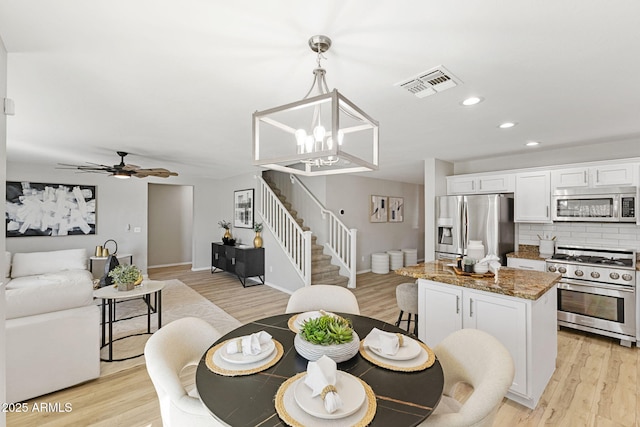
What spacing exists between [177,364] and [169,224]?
729 cm

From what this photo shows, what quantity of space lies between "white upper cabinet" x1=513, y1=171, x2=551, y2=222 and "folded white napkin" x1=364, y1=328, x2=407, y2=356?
3.50 m

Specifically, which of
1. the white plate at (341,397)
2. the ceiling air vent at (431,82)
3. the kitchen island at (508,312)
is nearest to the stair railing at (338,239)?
the kitchen island at (508,312)

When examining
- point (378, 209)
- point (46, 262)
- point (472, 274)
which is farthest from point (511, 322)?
point (46, 262)

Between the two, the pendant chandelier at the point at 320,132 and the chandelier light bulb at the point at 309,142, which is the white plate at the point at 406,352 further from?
the chandelier light bulb at the point at 309,142

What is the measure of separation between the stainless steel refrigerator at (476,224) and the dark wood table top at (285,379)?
3.30 m

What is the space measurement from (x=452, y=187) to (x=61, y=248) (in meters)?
7.21

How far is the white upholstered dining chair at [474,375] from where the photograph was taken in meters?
1.05

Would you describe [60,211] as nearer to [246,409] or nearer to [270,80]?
[270,80]

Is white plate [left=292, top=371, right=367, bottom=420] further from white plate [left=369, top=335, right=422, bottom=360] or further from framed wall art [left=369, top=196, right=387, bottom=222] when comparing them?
framed wall art [left=369, top=196, right=387, bottom=222]

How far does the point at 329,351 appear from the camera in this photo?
136 centimetres

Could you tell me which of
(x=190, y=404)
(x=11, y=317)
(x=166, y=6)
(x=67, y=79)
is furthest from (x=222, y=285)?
(x=166, y=6)

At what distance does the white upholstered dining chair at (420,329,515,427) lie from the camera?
1.05 meters

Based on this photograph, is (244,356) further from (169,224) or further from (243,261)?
(169,224)

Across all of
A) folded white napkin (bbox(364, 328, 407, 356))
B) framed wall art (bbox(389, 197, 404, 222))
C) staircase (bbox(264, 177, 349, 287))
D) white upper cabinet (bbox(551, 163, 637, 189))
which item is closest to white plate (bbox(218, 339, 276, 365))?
folded white napkin (bbox(364, 328, 407, 356))
